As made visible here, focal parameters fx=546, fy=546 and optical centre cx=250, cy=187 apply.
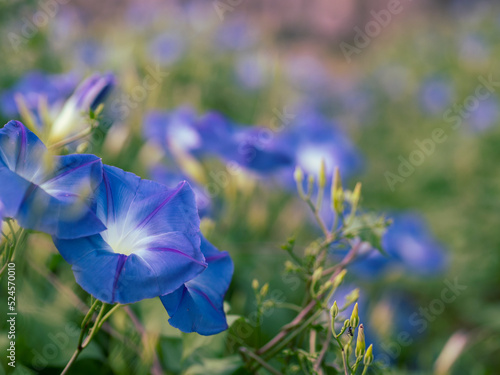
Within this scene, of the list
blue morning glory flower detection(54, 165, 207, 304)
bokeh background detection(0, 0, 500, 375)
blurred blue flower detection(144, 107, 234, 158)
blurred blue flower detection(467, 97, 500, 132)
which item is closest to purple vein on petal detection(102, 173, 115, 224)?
blue morning glory flower detection(54, 165, 207, 304)

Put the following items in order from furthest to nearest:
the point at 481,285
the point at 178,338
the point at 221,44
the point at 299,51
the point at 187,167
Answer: the point at 299,51 → the point at 221,44 → the point at 481,285 → the point at 187,167 → the point at 178,338

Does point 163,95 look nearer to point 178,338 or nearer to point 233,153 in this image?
point 233,153

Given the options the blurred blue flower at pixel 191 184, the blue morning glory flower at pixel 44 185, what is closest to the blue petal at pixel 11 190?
the blue morning glory flower at pixel 44 185

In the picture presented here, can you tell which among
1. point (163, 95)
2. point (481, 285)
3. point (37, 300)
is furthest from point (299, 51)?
point (37, 300)

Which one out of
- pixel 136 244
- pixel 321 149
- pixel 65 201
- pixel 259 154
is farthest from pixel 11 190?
pixel 321 149

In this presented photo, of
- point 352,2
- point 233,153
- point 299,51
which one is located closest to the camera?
point 233,153

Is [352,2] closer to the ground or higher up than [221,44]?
closer to the ground

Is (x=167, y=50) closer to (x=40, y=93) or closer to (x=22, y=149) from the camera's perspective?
(x=40, y=93)
